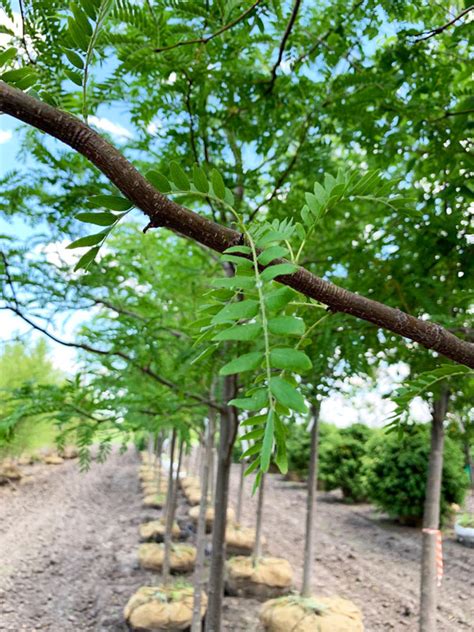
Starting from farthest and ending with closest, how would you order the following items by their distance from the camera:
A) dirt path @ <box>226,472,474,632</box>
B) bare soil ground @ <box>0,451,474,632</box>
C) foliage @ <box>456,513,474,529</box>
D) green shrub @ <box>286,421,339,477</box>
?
1. green shrub @ <box>286,421,339,477</box>
2. foliage @ <box>456,513,474,529</box>
3. dirt path @ <box>226,472,474,632</box>
4. bare soil ground @ <box>0,451,474,632</box>

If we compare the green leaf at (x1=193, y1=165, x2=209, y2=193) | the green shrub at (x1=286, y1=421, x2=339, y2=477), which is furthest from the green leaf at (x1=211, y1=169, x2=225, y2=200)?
the green shrub at (x1=286, y1=421, x2=339, y2=477)

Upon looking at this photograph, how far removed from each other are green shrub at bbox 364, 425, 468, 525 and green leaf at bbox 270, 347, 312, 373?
9.29 metres

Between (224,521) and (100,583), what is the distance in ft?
12.7

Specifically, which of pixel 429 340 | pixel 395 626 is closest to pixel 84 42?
pixel 429 340

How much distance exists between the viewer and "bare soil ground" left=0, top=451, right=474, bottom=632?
19.6 feet

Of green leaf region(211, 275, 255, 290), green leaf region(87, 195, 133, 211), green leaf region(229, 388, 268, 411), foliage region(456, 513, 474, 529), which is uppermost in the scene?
green leaf region(87, 195, 133, 211)

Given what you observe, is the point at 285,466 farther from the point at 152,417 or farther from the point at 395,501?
the point at 395,501

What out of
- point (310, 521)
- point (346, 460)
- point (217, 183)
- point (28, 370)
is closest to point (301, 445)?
point (346, 460)

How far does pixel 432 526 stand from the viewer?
4.09m

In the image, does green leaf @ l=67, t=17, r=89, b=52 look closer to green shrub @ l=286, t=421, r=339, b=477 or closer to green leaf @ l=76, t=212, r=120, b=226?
green leaf @ l=76, t=212, r=120, b=226

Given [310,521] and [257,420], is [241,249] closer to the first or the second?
[257,420]

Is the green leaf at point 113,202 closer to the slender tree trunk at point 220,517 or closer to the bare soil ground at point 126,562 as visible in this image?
the slender tree trunk at point 220,517

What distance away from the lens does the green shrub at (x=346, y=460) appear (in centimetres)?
1289

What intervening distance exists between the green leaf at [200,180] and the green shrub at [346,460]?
42.2 feet
